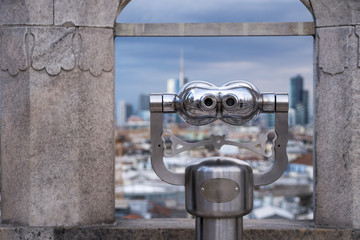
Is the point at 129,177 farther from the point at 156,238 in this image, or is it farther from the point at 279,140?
the point at 279,140

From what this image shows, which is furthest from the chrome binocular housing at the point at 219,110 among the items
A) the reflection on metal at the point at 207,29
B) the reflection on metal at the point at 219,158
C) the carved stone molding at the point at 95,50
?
the reflection on metal at the point at 207,29

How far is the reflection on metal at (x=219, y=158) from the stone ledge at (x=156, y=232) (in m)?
1.08

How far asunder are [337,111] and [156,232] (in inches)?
51.8

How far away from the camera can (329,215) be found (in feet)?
10.6

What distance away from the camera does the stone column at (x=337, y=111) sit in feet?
10.3

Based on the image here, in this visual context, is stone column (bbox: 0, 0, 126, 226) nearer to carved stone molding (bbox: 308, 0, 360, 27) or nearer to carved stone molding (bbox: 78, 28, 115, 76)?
carved stone molding (bbox: 78, 28, 115, 76)

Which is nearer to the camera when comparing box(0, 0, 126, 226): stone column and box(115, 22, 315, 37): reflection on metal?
box(0, 0, 126, 226): stone column

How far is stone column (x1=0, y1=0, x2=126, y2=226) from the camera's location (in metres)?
3.17

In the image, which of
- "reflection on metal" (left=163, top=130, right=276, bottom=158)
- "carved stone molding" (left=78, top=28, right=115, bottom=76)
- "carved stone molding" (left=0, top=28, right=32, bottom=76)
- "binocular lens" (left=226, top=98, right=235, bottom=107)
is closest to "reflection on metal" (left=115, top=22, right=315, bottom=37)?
"carved stone molding" (left=78, top=28, right=115, bottom=76)

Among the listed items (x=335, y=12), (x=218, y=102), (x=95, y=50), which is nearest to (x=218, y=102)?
(x=218, y=102)

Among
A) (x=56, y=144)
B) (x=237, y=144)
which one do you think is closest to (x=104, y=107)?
(x=56, y=144)

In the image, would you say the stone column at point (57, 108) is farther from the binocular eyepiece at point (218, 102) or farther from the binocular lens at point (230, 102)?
the binocular lens at point (230, 102)

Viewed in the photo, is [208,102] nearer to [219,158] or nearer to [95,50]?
[219,158]

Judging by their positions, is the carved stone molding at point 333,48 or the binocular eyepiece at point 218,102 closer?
the binocular eyepiece at point 218,102
